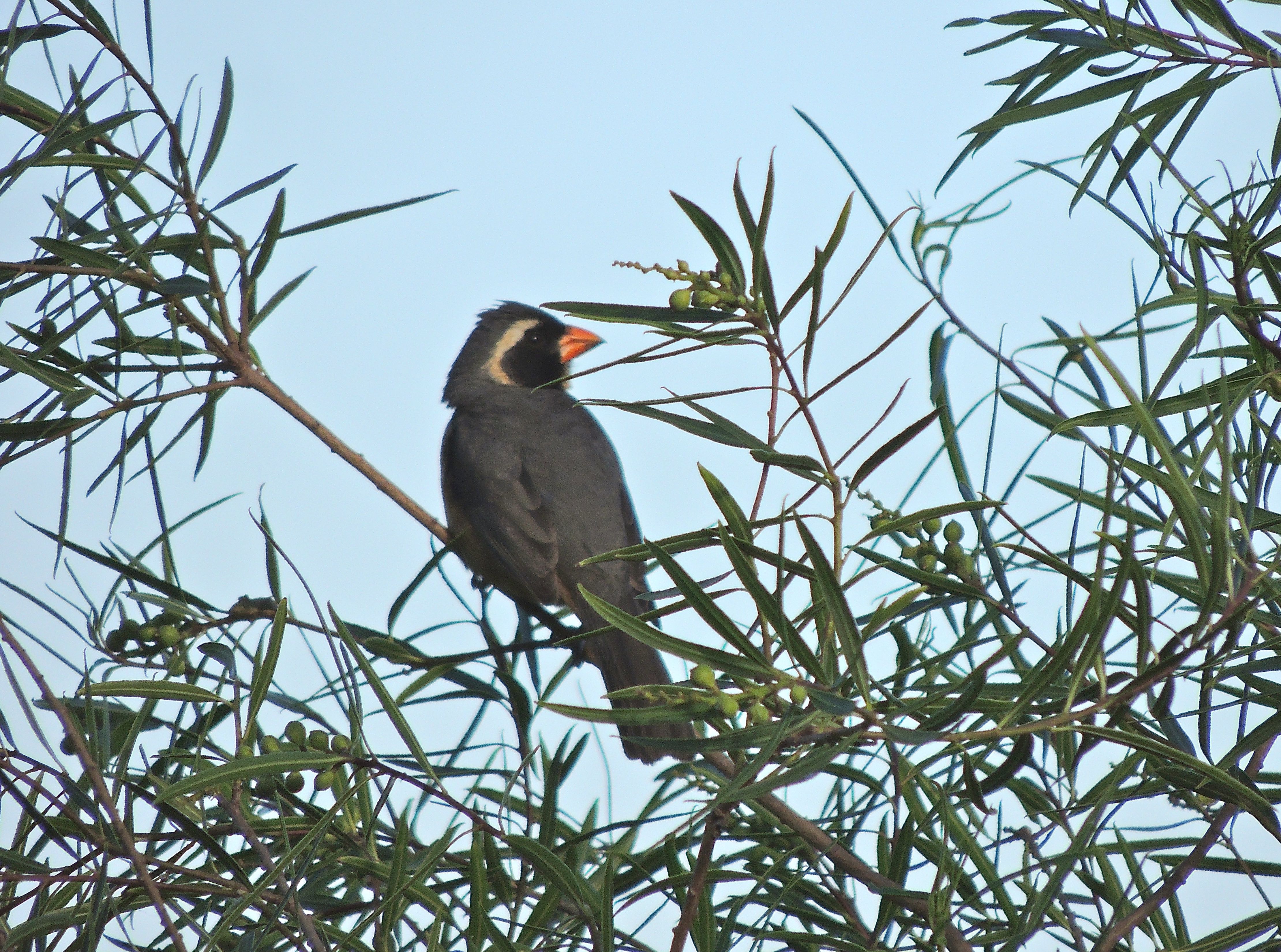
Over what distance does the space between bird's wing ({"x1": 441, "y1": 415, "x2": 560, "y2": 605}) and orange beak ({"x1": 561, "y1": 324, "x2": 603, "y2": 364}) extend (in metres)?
1.25

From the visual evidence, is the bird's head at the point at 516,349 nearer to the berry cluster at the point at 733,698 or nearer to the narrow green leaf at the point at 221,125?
the narrow green leaf at the point at 221,125

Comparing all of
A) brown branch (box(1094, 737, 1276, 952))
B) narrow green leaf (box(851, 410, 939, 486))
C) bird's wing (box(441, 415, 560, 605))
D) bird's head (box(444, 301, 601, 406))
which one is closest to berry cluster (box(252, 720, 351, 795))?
narrow green leaf (box(851, 410, 939, 486))

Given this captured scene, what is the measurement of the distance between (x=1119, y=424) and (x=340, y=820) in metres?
1.52

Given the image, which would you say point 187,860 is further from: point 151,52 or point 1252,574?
point 1252,574

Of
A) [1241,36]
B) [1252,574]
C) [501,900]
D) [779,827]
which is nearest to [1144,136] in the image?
[1241,36]

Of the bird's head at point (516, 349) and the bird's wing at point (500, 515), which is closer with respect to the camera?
the bird's wing at point (500, 515)

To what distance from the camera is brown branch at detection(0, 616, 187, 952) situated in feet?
5.10

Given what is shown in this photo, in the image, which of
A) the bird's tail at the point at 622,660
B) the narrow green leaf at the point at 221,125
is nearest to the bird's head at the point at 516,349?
the bird's tail at the point at 622,660

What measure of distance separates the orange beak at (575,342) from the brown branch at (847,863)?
4095 mm

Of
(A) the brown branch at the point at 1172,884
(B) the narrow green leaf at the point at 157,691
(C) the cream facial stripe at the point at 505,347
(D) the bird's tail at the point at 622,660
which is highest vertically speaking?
(C) the cream facial stripe at the point at 505,347

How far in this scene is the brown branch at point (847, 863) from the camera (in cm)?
192

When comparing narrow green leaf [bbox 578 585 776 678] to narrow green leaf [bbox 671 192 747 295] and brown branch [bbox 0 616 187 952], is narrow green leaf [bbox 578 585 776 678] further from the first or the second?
brown branch [bbox 0 616 187 952]

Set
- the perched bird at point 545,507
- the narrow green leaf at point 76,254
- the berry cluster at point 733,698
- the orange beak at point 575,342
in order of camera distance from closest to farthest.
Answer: the berry cluster at point 733,698
the narrow green leaf at point 76,254
the perched bird at point 545,507
the orange beak at point 575,342

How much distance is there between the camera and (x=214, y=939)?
5.57ft
